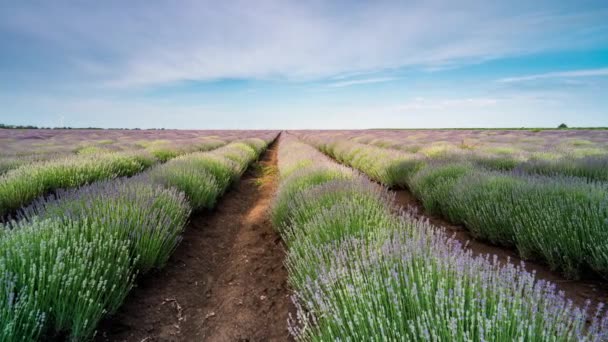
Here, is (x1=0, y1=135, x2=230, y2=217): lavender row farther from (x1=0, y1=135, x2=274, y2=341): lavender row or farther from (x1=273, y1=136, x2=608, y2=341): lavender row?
(x1=273, y1=136, x2=608, y2=341): lavender row

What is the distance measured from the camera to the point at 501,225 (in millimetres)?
3684

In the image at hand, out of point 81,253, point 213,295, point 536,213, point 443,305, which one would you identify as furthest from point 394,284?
point 536,213

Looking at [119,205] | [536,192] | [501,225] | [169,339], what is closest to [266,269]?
[169,339]

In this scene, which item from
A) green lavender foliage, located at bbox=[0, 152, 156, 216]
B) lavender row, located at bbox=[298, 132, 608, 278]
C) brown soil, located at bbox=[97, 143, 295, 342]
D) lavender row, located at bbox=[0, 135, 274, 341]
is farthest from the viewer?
green lavender foliage, located at bbox=[0, 152, 156, 216]

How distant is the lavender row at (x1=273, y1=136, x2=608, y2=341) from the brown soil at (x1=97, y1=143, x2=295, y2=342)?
0.32 meters

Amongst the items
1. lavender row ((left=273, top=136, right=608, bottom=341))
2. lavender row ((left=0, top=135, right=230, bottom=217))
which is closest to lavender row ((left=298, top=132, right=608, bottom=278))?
lavender row ((left=273, top=136, right=608, bottom=341))

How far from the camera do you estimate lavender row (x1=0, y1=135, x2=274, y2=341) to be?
6.09 ft

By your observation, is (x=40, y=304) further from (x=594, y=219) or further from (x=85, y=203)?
(x=594, y=219)

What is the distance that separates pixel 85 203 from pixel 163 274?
103cm

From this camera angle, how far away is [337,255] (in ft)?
7.07

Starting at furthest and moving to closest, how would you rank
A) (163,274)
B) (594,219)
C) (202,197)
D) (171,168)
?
1. (171,168)
2. (202,197)
3. (163,274)
4. (594,219)

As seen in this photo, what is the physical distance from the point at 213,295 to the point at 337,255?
1.61 metres

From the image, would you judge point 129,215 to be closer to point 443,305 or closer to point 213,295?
point 213,295

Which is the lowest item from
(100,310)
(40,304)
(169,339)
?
(169,339)
